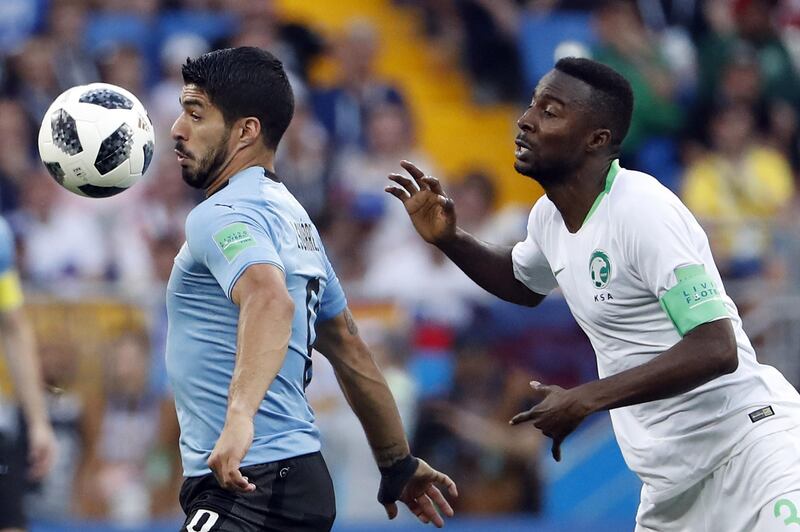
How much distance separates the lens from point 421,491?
5258 mm

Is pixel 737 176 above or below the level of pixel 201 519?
above

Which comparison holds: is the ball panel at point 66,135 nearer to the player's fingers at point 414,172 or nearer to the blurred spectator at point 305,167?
the player's fingers at point 414,172

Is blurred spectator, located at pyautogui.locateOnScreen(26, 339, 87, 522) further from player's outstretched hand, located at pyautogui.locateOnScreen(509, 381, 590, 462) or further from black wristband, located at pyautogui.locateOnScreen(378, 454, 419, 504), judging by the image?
player's outstretched hand, located at pyautogui.locateOnScreen(509, 381, 590, 462)

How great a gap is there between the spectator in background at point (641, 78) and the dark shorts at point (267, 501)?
826 cm

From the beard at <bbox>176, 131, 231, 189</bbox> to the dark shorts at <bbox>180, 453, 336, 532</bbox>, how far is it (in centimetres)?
103

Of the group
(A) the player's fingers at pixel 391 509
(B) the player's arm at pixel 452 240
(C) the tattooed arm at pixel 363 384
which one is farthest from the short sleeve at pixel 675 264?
(A) the player's fingers at pixel 391 509

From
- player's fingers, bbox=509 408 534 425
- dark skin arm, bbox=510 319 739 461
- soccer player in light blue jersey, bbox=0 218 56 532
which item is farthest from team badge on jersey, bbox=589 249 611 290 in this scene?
soccer player in light blue jersey, bbox=0 218 56 532

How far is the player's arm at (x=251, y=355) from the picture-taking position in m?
4.05

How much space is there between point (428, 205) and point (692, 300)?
1376 mm

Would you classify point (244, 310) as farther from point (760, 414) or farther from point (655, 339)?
point (760, 414)

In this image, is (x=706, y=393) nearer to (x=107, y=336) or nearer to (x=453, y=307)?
(x=453, y=307)

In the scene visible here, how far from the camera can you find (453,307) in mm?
9711

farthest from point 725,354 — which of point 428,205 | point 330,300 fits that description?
point 428,205

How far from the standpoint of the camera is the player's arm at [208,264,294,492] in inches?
160
